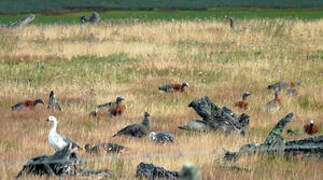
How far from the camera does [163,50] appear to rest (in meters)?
28.2

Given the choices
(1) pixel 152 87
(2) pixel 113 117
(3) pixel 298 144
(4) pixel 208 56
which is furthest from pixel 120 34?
(3) pixel 298 144

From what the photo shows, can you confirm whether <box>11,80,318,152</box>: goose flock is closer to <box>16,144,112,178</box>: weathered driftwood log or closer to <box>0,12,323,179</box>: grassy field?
<box>0,12,323,179</box>: grassy field

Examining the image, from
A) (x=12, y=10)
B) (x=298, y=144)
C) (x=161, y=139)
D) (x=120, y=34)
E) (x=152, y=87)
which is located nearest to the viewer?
(x=298, y=144)

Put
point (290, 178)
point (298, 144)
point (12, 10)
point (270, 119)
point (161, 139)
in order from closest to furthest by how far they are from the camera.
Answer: point (290, 178), point (298, 144), point (161, 139), point (270, 119), point (12, 10)

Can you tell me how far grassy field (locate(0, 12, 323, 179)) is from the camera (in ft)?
35.6

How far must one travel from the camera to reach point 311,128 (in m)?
13.0

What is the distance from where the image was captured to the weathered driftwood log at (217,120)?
1310 centimetres

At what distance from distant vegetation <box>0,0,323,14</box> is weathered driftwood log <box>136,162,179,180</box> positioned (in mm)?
61608

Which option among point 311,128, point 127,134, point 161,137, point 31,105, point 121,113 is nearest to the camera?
point 161,137

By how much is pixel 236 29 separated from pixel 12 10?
1552 inches

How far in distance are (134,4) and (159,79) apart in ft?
189

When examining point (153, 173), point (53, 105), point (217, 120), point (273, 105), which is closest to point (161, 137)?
point (217, 120)

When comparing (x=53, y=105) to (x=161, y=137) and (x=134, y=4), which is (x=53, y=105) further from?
(x=134, y=4)

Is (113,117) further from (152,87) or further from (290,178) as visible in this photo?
(290,178)
